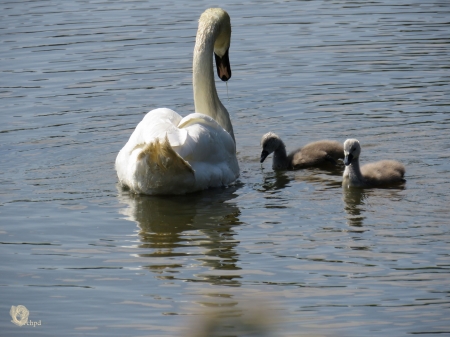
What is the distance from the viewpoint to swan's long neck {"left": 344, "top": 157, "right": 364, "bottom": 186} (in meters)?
9.23

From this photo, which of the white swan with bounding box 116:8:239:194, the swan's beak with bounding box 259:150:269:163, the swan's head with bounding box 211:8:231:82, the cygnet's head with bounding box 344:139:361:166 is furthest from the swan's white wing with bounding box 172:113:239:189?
the swan's head with bounding box 211:8:231:82

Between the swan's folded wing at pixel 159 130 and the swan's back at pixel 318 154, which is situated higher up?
the swan's folded wing at pixel 159 130

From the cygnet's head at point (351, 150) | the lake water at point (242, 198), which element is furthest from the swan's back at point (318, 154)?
the cygnet's head at point (351, 150)

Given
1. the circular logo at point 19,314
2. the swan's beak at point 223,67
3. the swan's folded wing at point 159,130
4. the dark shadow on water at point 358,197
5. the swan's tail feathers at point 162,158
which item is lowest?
the dark shadow on water at point 358,197

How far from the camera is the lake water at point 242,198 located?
6.09 metres

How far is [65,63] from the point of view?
16.0m

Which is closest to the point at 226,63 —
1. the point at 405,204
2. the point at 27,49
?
the point at 405,204

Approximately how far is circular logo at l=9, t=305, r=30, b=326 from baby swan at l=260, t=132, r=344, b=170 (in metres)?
4.55

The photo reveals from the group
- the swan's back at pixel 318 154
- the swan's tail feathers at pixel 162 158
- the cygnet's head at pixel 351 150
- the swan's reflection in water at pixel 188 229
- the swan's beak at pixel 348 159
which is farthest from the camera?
the swan's back at pixel 318 154

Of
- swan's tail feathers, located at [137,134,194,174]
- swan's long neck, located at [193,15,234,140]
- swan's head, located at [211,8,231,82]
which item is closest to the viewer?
swan's tail feathers, located at [137,134,194,174]

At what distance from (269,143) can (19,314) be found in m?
4.79

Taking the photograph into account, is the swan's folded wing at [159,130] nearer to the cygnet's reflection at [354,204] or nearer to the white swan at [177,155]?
the white swan at [177,155]

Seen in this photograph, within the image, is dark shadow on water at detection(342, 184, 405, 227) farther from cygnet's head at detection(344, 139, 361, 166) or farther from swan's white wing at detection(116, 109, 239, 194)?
swan's white wing at detection(116, 109, 239, 194)

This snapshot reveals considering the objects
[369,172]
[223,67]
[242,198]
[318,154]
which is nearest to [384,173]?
[369,172]
